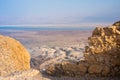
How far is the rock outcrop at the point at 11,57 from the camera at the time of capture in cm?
1875

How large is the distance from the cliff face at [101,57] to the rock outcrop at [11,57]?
4.50 meters

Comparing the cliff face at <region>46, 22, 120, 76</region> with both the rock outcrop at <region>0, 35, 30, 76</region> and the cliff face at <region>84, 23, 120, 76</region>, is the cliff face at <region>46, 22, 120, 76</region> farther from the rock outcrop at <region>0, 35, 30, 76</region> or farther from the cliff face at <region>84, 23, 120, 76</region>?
the rock outcrop at <region>0, 35, 30, 76</region>

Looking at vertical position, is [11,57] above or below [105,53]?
below

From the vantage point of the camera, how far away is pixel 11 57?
19484 mm

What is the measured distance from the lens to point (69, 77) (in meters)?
15.5

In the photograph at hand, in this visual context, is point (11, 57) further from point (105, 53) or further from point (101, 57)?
point (105, 53)

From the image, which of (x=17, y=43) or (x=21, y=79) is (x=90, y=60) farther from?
(x=17, y=43)

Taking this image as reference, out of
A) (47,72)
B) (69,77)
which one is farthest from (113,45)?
(47,72)

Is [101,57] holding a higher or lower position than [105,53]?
lower

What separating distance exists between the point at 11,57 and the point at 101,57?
7.12m

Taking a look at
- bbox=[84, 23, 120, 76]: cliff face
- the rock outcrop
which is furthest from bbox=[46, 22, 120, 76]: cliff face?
the rock outcrop

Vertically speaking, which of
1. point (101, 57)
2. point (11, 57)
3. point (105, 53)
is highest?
point (105, 53)

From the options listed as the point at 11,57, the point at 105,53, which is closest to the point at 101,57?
the point at 105,53

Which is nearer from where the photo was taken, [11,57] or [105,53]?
[105,53]
